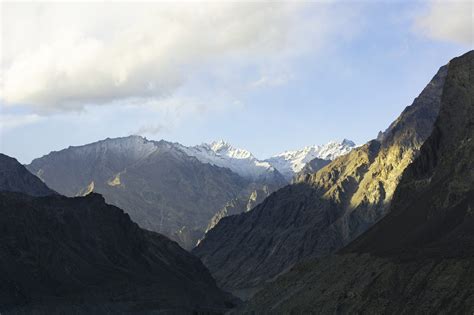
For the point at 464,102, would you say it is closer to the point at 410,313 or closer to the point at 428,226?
the point at 428,226

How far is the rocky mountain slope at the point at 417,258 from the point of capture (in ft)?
371

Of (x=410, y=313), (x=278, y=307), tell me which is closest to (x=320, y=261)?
(x=278, y=307)

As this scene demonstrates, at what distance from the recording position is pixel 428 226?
15038cm

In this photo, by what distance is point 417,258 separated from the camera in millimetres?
126688

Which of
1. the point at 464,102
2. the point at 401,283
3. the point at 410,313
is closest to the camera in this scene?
the point at 410,313

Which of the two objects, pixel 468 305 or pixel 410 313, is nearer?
pixel 468 305

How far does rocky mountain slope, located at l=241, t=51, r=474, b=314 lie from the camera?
113 m

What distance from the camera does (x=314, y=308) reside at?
140500 mm

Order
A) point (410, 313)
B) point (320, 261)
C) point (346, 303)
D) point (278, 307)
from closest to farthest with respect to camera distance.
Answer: point (410, 313) → point (346, 303) → point (278, 307) → point (320, 261)

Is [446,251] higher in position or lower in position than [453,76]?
lower

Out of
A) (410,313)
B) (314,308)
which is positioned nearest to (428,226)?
(314,308)

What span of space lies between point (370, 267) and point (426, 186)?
4775 cm

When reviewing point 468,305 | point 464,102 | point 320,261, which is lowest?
point 468,305

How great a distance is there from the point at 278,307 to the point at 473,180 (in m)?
41.5
